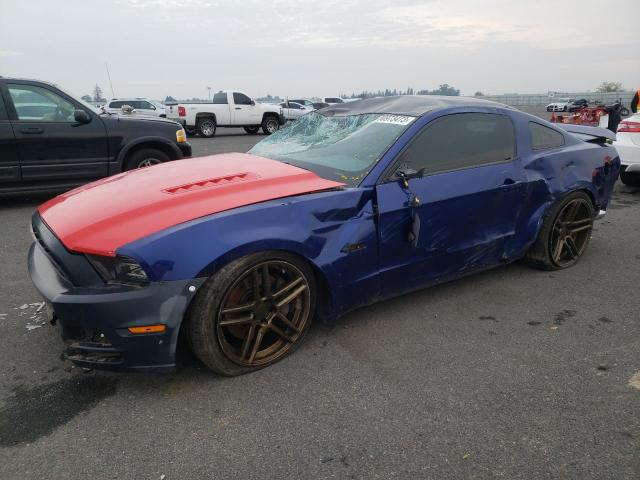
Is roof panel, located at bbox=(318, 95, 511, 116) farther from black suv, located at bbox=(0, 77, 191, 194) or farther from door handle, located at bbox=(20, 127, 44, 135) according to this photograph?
door handle, located at bbox=(20, 127, 44, 135)

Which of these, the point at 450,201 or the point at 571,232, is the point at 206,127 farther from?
the point at 450,201

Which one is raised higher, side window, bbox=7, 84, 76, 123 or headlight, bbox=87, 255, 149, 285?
side window, bbox=7, 84, 76, 123

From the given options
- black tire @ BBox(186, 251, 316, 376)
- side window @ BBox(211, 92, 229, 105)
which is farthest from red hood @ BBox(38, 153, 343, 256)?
side window @ BBox(211, 92, 229, 105)

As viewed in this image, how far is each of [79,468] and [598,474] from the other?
2.13 metres

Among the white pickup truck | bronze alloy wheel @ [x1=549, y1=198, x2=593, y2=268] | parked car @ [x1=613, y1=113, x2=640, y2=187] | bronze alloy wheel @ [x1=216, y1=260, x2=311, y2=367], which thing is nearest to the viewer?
bronze alloy wheel @ [x1=216, y1=260, x2=311, y2=367]

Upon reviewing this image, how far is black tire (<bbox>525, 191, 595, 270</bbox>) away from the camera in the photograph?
3936mm

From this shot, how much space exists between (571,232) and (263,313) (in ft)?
9.89

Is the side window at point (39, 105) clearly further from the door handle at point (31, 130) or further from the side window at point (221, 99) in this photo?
the side window at point (221, 99)

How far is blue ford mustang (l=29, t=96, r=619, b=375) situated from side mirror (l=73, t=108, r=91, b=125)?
139 inches

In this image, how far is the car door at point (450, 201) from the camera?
297 centimetres

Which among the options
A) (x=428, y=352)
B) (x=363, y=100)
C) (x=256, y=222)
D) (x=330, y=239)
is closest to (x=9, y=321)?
(x=256, y=222)

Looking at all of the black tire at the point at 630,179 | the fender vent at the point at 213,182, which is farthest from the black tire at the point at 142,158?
the black tire at the point at 630,179

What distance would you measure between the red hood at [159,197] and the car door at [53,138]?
3543mm

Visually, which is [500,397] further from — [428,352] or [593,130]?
[593,130]
